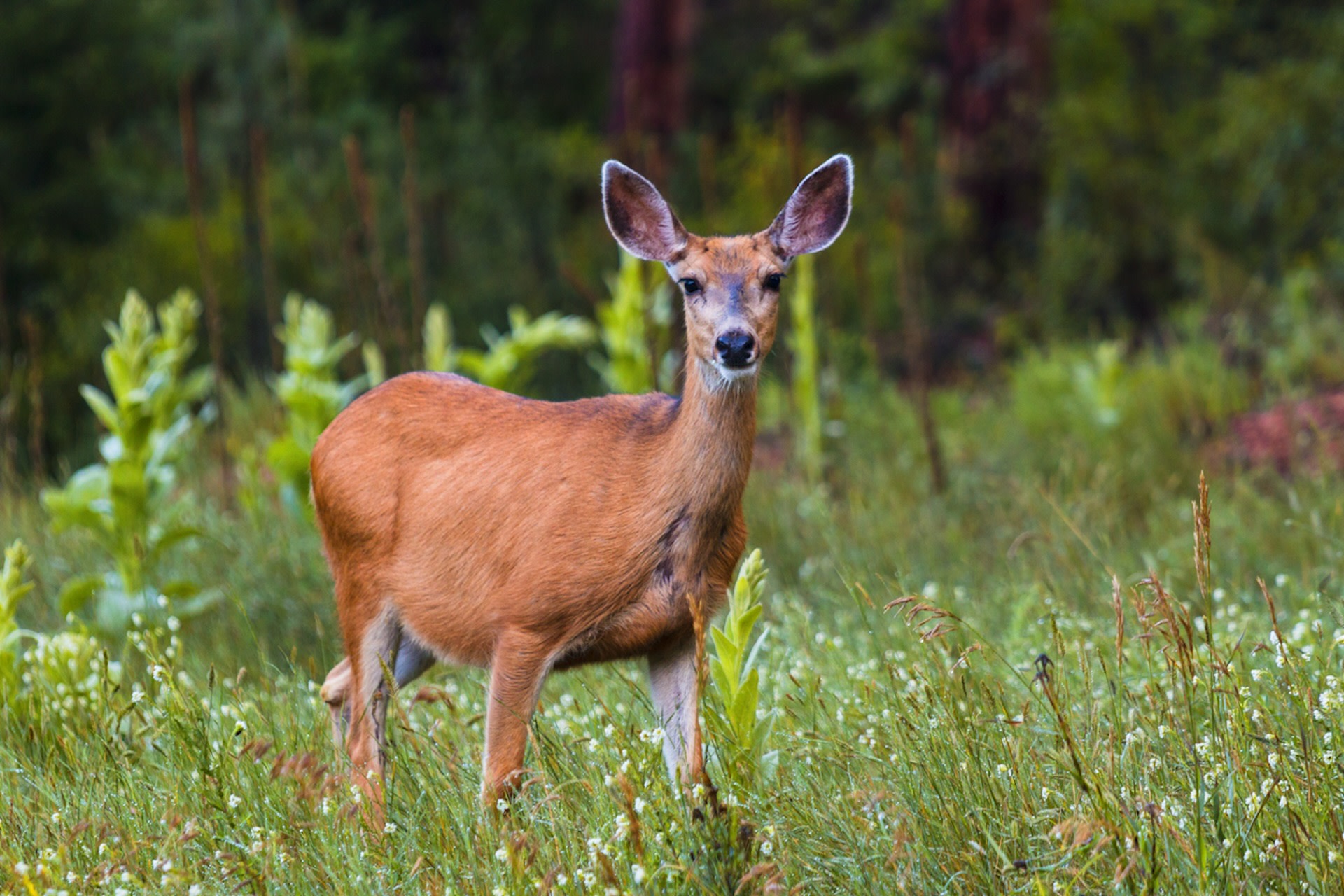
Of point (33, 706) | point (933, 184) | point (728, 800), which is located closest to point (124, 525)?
point (33, 706)

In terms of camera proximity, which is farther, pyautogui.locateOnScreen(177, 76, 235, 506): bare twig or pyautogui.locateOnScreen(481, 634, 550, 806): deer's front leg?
pyautogui.locateOnScreen(177, 76, 235, 506): bare twig

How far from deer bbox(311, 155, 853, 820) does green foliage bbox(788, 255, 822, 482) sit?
3534 mm

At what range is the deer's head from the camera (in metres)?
3.66

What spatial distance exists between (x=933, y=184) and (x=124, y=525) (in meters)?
10.7

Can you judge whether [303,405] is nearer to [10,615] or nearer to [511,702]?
[10,615]

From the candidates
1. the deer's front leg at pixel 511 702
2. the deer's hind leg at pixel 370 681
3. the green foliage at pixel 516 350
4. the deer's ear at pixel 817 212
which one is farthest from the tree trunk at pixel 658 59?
the deer's front leg at pixel 511 702

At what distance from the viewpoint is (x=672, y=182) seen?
1584 cm

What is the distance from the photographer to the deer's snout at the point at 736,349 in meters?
3.57

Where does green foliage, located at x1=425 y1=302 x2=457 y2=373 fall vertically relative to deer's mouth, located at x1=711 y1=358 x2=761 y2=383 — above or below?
below

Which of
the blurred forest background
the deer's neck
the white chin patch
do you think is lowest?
the blurred forest background

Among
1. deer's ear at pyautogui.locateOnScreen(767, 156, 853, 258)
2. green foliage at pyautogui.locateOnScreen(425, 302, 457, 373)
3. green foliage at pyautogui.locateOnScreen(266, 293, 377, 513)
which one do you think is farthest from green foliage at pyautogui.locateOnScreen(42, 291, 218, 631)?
deer's ear at pyautogui.locateOnScreen(767, 156, 853, 258)

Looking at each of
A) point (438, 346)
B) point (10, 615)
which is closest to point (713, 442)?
point (10, 615)

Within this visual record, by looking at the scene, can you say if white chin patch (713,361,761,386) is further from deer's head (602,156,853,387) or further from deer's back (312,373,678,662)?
deer's back (312,373,678,662)

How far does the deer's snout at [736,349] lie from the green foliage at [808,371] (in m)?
3.96
